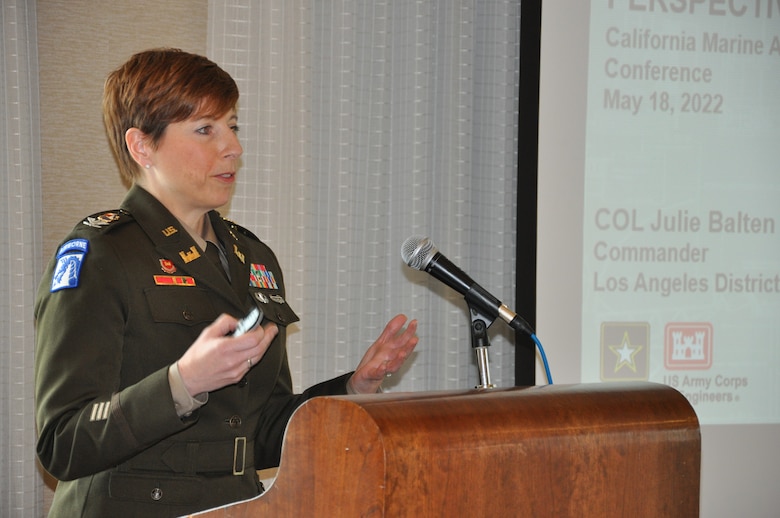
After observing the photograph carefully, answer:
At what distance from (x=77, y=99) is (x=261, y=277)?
→ 51.6 inches

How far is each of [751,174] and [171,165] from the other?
226 centimetres

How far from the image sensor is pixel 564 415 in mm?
1087

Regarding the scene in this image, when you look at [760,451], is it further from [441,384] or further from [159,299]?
[159,299]

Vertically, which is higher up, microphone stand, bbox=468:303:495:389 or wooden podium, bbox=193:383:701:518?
microphone stand, bbox=468:303:495:389

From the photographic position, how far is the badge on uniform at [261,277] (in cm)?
178

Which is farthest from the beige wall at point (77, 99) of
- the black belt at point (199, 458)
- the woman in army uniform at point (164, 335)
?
the black belt at point (199, 458)

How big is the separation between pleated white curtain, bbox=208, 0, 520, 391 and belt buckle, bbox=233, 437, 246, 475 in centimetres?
125

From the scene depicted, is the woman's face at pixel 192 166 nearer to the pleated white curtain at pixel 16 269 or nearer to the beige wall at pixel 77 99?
the pleated white curtain at pixel 16 269

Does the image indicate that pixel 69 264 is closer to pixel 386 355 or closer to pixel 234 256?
pixel 234 256

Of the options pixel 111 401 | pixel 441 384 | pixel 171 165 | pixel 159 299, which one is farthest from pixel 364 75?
pixel 111 401

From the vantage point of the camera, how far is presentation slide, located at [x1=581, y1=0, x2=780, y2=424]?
2.92 m

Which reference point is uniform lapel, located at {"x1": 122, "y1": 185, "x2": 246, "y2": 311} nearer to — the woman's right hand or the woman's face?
the woman's face

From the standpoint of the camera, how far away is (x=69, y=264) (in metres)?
1.46

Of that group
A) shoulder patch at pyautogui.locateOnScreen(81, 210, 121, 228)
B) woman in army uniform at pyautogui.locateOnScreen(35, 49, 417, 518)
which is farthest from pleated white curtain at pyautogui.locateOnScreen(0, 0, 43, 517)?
shoulder patch at pyautogui.locateOnScreen(81, 210, 121, 228)
